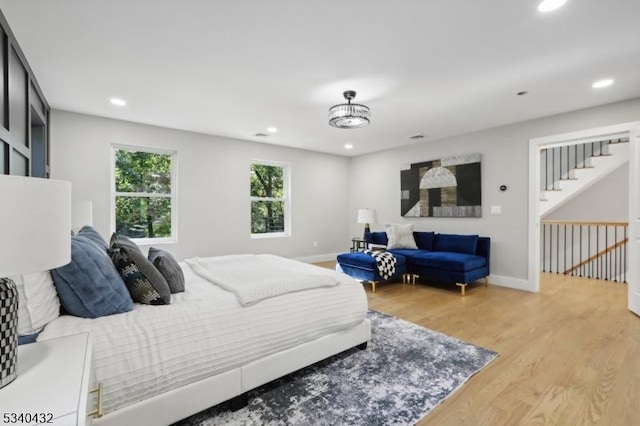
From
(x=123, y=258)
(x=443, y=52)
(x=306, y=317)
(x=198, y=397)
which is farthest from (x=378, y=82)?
(x=198, y=397)

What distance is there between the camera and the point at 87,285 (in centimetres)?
156

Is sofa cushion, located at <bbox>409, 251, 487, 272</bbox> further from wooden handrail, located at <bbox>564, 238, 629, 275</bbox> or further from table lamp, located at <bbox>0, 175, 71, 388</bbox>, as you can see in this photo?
table lamp, located at <bbox>0, 175, 71, 388</bbox>

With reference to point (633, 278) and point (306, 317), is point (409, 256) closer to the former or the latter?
point (633, 278)

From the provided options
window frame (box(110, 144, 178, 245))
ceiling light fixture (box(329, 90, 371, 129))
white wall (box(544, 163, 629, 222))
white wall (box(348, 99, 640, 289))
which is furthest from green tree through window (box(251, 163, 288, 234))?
white wall (box(544, 163, 629, 222))

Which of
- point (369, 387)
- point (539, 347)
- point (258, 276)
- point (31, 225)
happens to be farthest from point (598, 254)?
point (31, 225)

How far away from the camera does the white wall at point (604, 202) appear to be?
5.99m

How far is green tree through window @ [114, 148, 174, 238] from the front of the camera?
4551 millimetres

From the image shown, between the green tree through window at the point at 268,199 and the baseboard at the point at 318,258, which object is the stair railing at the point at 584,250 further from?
the green tree through window at the point at 268,199

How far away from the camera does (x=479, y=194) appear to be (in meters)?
4.97

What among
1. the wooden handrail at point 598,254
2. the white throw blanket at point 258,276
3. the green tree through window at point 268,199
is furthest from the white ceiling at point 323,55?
the wooden handrail at point 598,254

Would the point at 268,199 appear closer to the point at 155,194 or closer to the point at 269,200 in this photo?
the point at 269,200

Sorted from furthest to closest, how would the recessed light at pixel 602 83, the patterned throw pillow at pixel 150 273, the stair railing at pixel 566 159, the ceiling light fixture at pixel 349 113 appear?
the stair railing at pixel 566 159
the ceiling light fixture at pixel 349 113
the recessed light at pixel 602 83
the patterned throw pillow at pixel 150 273

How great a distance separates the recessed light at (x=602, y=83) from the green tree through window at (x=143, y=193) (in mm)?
5580

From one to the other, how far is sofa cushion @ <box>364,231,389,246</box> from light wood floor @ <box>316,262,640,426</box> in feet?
4.08
